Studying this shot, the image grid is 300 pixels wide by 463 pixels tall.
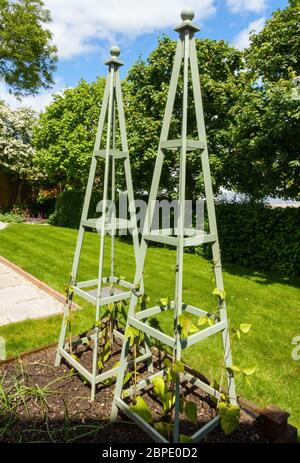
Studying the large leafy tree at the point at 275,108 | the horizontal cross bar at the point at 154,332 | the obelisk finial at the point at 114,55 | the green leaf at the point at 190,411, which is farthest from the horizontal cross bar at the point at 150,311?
the large leafy tree at the point at 275,108

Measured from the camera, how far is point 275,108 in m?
5.95

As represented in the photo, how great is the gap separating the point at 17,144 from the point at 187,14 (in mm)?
16333

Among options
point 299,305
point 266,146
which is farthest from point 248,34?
point 299,305

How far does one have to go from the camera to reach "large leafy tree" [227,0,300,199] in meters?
5.93

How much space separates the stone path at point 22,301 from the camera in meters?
4.59

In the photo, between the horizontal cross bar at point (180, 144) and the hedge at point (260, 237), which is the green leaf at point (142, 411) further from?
the hedge at point (260, 237)

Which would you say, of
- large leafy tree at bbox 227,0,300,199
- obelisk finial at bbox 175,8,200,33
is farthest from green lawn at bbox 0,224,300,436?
large leafy tree at bbox 227,0,300,199

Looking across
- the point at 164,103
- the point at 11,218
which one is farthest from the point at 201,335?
the point at 11,218

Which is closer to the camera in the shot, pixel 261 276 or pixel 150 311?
pixel 150 311

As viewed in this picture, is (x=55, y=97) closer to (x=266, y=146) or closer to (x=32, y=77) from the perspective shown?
(x=32, y=77)

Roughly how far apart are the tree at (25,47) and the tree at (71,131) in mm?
7548

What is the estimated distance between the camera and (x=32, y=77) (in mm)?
20844

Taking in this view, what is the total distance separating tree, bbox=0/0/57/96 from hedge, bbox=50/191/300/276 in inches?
735

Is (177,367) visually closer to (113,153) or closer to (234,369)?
(234,369)
